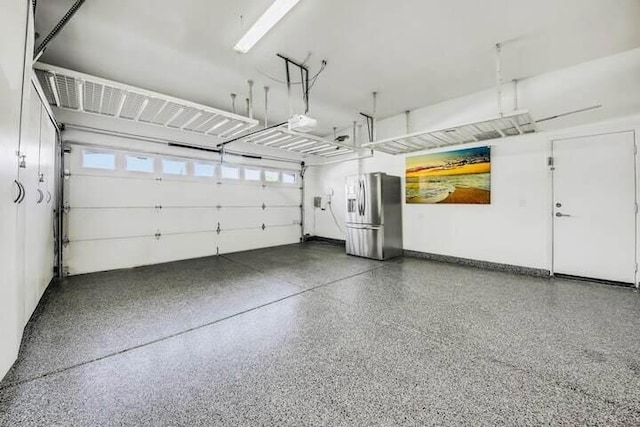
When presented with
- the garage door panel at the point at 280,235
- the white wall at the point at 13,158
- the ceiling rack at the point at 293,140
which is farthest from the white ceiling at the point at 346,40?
the garage door panel at the point at 280,235

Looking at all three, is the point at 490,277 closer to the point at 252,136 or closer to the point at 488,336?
the point at 488,336

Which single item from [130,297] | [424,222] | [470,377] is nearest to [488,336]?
[470,377]

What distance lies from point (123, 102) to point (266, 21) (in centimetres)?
246

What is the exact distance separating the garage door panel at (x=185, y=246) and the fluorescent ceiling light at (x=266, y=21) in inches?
166

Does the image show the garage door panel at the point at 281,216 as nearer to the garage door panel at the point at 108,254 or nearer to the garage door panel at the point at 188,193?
the garage door panel at the point at 188,193

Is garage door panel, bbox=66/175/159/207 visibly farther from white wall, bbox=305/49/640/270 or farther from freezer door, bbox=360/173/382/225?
white wall, bbox=305/49/640/270

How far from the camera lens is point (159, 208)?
208 inches

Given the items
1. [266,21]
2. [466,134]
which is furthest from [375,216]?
[266,21]

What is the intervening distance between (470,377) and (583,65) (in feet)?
15.5

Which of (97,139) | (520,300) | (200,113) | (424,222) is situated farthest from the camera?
(424,222)

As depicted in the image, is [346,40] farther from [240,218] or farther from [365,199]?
[240,218]

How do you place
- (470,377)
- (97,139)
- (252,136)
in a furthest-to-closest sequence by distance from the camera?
(252,136) → (97,139) → (470,377)

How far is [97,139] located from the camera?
456 centimetres

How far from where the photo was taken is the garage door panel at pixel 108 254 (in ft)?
14.3
